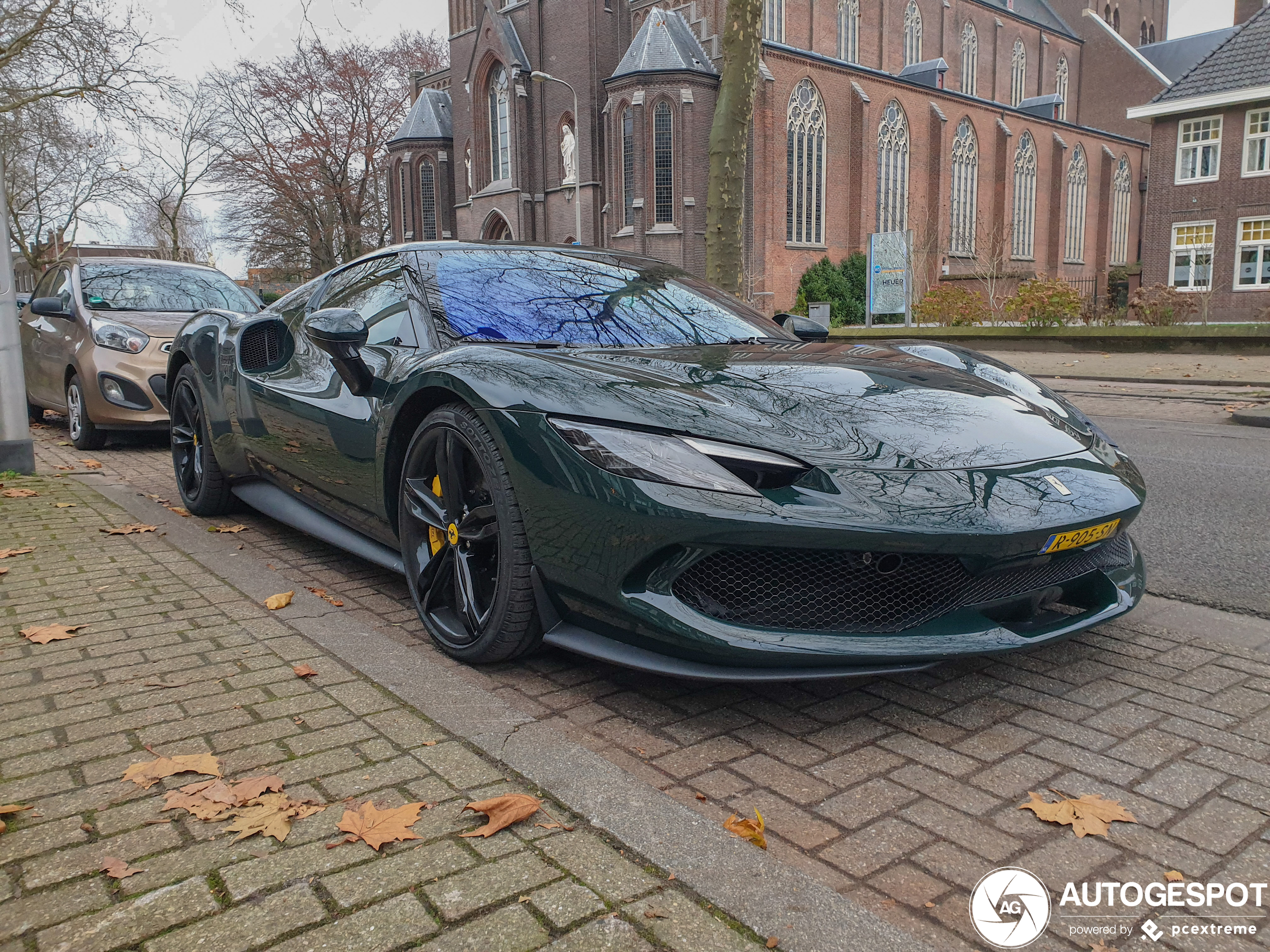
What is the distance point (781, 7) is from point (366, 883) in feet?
146

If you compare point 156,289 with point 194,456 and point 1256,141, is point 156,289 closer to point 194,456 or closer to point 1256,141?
point 194,456

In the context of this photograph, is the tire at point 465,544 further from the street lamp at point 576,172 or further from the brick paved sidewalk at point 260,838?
the street lamp at point 576,172

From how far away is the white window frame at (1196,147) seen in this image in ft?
97.8

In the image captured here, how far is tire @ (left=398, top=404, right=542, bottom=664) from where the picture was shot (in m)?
2.85

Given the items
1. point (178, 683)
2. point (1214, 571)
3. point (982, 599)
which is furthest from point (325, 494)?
point (1214, 571)

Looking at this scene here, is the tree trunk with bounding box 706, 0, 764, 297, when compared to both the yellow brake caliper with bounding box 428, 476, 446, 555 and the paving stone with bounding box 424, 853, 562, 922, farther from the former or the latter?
the paving stone with bounding box 424, 853, 562, 922

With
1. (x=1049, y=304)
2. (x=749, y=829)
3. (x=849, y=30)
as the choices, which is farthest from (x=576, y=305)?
(x=849, y=30)

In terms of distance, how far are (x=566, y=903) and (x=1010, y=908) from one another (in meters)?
0.81

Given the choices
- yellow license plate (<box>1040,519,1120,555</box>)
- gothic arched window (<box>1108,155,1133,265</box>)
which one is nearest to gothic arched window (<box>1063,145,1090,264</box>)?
gothic arched window (<box>1108,155,1133,265</box>)

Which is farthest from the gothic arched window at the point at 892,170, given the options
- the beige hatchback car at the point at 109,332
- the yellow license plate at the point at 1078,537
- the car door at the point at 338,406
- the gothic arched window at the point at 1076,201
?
the yellow license plate at the point at 1078,537

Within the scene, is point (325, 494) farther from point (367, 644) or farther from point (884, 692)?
point (884, 692)

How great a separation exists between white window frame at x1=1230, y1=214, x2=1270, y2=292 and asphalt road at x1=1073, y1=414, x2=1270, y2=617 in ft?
84.5

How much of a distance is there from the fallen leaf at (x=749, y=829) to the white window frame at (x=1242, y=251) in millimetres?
33541

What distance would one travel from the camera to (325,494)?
396 cm
